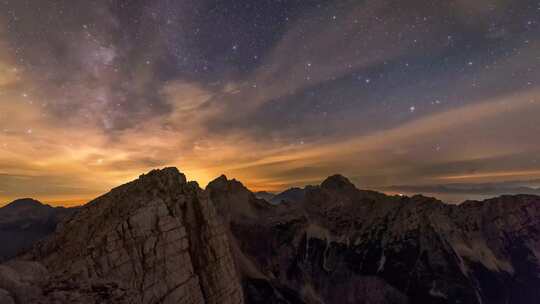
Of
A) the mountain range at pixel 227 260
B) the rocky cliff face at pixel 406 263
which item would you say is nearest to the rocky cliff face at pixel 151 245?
the mountain range at pixel 227 260

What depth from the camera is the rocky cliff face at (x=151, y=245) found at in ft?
130

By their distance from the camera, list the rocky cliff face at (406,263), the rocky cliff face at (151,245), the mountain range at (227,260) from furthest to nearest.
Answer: the rocky cliff face at (406,263)
the rocky cliff face at (151,245)
the mountain range at (227,260)

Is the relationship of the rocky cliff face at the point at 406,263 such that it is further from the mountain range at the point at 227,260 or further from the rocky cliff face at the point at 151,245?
the rocky cliff face at the point at 151,245

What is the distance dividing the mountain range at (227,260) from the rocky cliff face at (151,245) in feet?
0.51

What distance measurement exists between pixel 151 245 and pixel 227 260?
19238mm

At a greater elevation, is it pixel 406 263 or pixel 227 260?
pixel 227 260

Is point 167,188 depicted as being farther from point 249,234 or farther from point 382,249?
point 382,249

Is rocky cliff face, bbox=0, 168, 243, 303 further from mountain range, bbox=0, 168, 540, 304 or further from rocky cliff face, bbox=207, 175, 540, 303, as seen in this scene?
rocky cliff face, bbox=207, 175, 540, 303

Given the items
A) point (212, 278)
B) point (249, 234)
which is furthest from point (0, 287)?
point (249, 234)

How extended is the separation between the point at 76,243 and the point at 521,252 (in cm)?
24463

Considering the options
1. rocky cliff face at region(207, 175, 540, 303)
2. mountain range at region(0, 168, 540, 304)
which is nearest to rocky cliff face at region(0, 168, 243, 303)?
mountain range at region(0, 168, 540, 304)

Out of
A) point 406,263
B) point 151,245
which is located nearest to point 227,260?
point 151,245

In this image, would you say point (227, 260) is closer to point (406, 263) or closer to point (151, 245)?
point (151, 245)

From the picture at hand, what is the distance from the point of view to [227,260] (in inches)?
2367
